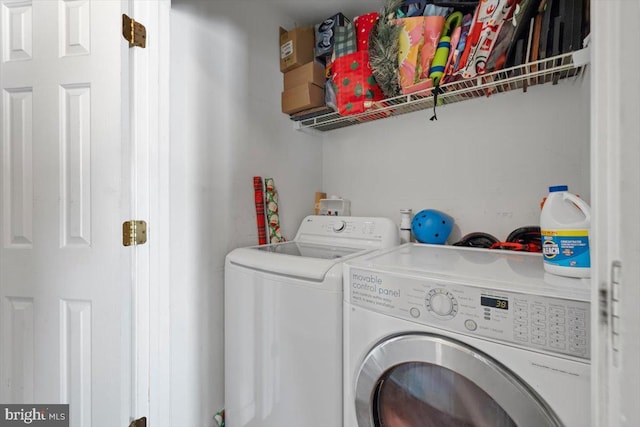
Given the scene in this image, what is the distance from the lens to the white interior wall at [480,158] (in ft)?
3.91

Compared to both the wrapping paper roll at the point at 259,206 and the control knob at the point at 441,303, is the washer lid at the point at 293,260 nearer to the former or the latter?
the wrapping paper roll at the point at 259,206

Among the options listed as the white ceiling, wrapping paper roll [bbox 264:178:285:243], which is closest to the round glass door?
wrapping paper roll [bbox 264:178:285:243]

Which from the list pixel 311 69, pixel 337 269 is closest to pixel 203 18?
pixel 311 69

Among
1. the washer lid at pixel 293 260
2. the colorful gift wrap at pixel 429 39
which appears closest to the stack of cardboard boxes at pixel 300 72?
the colorful gift wrap at pixel 429 39

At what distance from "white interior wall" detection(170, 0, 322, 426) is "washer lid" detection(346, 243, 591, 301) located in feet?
2.48

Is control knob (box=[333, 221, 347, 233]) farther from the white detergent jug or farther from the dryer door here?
the white detergent jug

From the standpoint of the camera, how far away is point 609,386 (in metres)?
0.32

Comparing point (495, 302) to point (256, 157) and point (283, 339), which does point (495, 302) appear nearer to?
point (283, 339)

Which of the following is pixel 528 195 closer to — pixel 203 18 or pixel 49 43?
pixel 203 18

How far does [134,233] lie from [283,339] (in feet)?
2.32

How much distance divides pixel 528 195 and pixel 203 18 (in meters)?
1.77

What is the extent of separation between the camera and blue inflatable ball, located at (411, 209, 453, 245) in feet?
4.48

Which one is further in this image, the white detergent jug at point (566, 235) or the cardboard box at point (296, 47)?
the cardboard box at point (296, 47)
